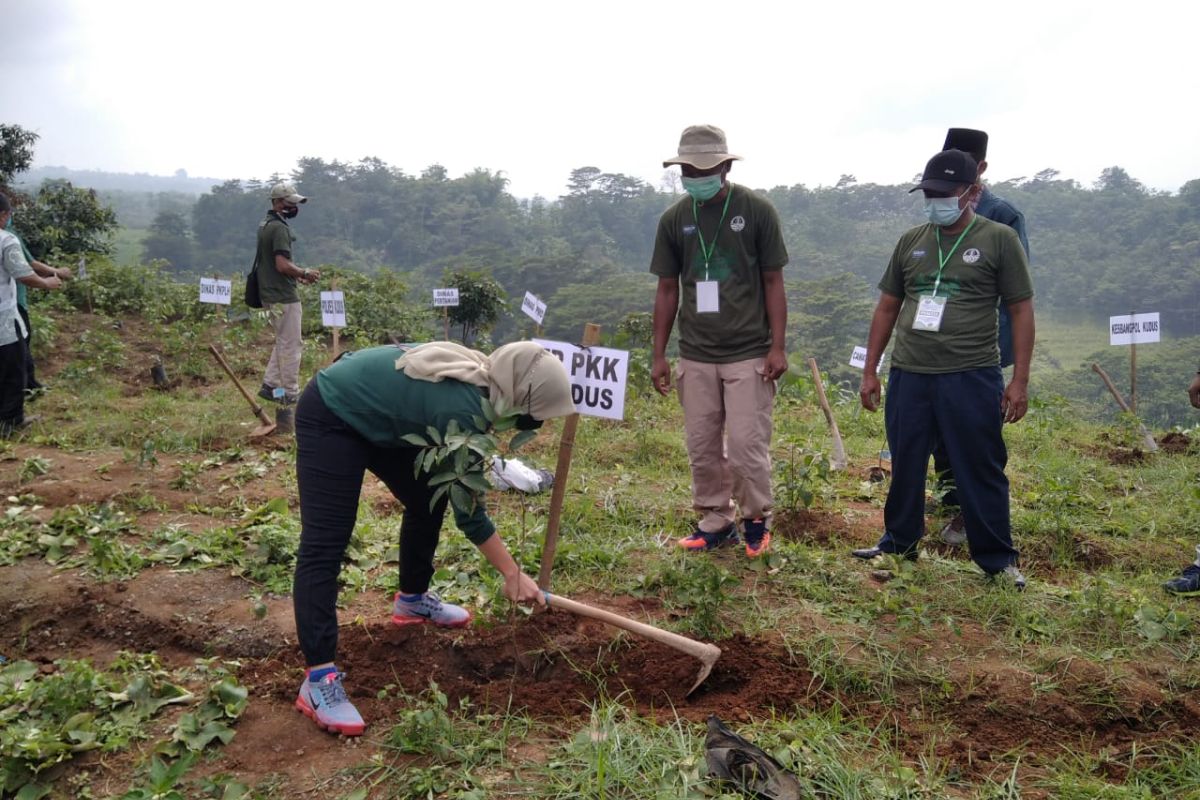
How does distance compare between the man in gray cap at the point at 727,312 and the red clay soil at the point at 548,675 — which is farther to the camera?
the man in gray cap at the point at 727,312

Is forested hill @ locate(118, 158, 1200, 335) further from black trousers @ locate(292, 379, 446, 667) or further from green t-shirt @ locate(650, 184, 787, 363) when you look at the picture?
black trousers @ locate(292, 379, 446, 667)

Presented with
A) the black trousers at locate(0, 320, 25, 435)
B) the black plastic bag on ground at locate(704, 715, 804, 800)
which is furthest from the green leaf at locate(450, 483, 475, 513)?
the black trousers at locate(0, 320, 25, 435)

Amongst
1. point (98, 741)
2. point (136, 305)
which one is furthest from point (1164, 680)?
point (136, 305)

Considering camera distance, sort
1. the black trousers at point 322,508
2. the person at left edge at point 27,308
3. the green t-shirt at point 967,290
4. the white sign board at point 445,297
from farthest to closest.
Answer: the white sign board at point 445,297, the person at left edge at point 27,308, the green t-shirt at point 967,290, the black trousers at point 322,508

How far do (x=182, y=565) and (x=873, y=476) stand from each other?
418cm

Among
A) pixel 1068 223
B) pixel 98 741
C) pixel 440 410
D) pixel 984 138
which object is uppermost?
pixel 1068 223

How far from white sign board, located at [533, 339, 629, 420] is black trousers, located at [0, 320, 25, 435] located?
488cm

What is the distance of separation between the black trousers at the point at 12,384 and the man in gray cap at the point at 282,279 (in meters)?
1.70

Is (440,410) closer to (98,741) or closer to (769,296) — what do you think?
(98,741)

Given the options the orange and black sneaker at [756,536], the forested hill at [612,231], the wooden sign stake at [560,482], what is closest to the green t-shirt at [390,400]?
the wooden sign stake at [560,482]

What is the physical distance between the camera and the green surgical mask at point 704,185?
3.67 meters

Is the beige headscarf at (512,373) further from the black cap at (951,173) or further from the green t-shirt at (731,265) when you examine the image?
the black cap at (951,173)

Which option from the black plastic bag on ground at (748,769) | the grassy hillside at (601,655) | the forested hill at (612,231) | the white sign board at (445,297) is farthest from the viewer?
the forested hill at (612,231)

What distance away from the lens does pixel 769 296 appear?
Answer: 3805 mm
